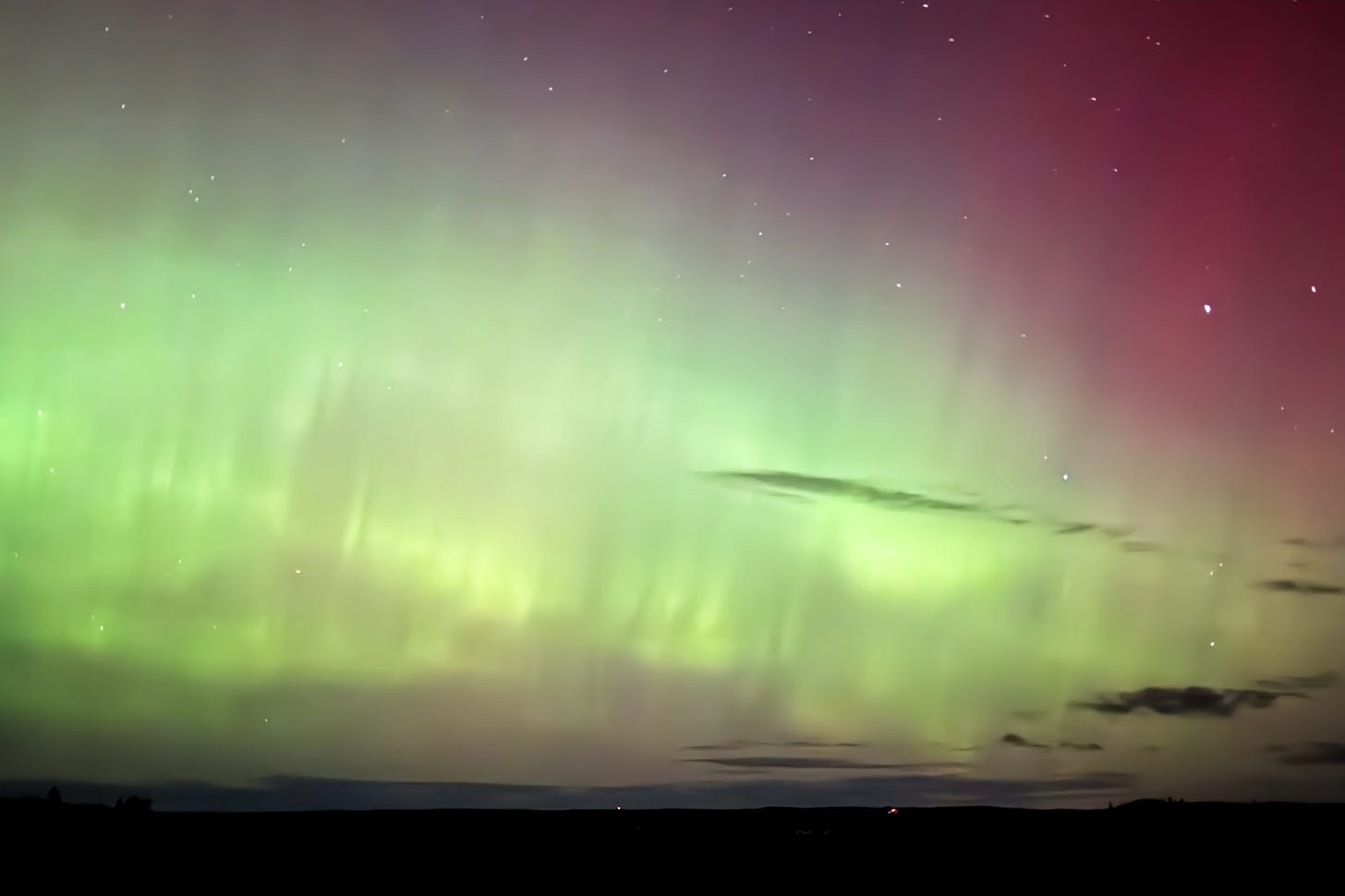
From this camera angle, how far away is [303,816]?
68.7 meters

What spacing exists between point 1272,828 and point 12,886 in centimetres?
5361

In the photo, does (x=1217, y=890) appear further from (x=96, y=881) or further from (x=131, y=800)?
(x=131, y=800)

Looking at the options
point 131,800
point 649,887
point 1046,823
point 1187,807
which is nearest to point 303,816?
point 131,800

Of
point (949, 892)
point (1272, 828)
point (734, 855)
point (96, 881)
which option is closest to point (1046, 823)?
point (1272, 828)

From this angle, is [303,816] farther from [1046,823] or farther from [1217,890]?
[1217,890]

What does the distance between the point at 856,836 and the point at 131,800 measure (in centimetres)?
3099

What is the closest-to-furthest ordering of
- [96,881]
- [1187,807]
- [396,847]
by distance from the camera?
[96,881]
[396,847]
[1187,807]

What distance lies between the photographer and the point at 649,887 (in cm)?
4059

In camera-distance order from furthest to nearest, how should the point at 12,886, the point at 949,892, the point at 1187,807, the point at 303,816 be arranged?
the point at 1187,807
the point at 303,816
the point at 949,892
the point at 12,886

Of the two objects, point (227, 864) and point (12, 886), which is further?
point (227, 864)

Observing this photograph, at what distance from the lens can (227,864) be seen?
40094 millimetres

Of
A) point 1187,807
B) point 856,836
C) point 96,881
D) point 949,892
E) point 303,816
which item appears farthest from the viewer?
point 1187,807

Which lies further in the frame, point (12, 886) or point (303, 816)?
point (303, 816)

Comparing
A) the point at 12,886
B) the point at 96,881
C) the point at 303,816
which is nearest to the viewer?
the point at 12,886
